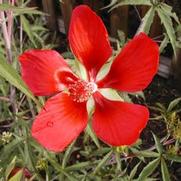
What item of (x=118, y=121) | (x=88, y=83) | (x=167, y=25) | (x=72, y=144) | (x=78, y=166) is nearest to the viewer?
(x=118, y=121)

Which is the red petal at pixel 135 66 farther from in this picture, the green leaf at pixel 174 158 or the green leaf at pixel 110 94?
the green leaf at pixel 174 158

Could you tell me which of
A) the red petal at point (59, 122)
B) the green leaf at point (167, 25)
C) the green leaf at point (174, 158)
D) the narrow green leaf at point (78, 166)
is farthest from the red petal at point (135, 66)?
the narrow green leaf at point (78, 166)

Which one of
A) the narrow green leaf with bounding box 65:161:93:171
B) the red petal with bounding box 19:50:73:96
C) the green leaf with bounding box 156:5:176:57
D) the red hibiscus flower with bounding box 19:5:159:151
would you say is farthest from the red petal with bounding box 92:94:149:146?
the narrow green leaf with bounding box 65:161:93:171

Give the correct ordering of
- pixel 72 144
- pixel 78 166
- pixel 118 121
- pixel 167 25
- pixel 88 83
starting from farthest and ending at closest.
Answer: pixel 78 166 → pixel 72 144 → pixel 167 25 → pixel 88 83 → pixel 118 121

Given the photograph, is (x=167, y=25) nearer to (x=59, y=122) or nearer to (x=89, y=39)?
(x=89, y=39)

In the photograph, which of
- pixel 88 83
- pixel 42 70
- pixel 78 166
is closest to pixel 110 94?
pixel 88 83

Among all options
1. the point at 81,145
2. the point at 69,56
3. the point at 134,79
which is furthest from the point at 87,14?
the point at 81,145

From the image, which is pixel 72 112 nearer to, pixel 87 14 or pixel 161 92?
pixel 87 14

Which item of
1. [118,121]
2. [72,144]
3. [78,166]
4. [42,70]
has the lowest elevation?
[78,166]

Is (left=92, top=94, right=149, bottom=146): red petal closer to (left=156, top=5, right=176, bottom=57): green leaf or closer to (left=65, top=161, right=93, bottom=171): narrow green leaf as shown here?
(left=156, top=5, right=176, bottom=57): green leaf
